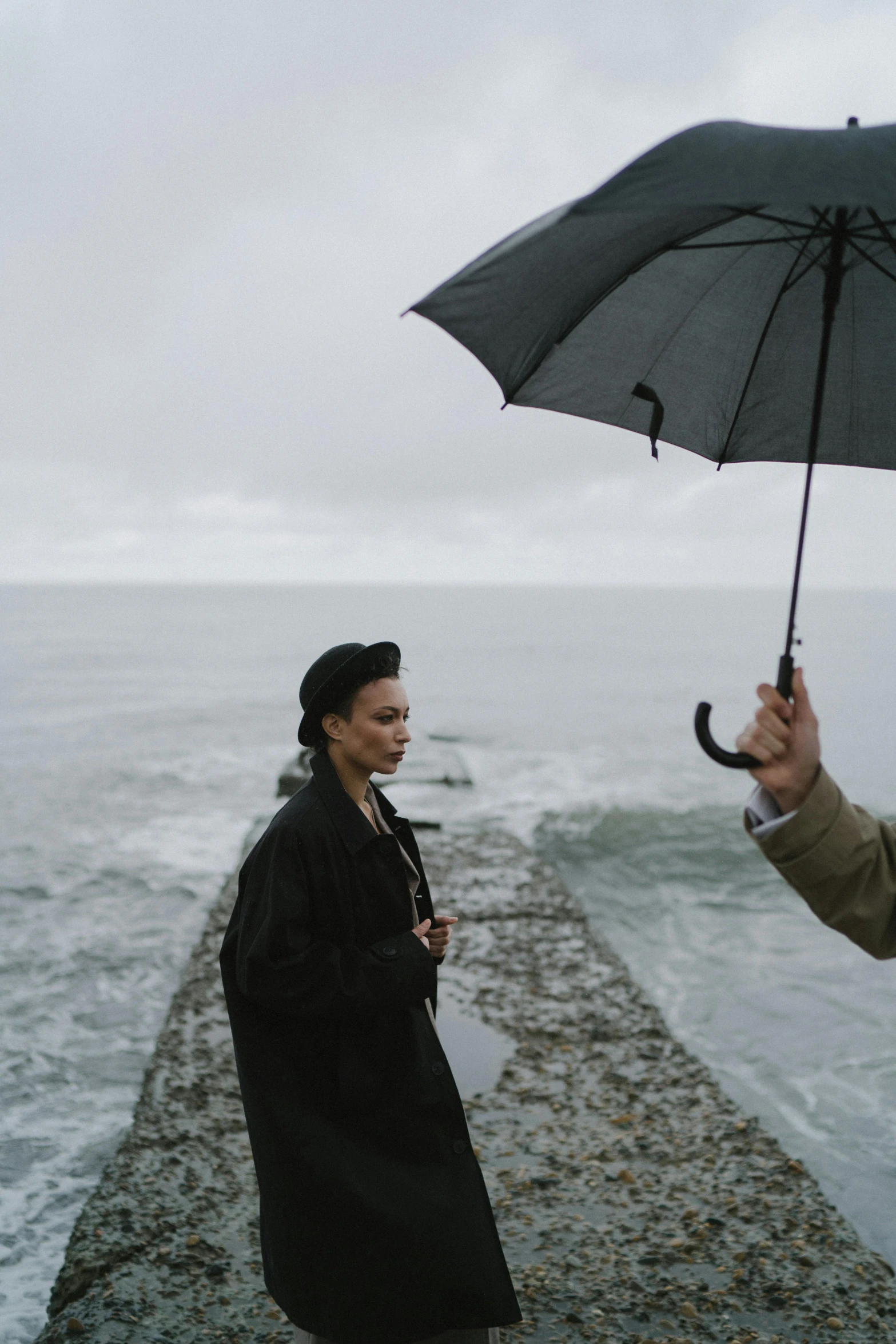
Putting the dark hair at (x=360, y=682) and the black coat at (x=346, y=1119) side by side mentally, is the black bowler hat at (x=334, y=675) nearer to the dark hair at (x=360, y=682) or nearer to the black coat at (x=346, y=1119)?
the dark hair at (x=360, y=682)

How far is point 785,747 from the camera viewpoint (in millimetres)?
1687

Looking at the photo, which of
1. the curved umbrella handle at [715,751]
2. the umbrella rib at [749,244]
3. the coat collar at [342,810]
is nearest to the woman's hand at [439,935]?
the coat collar at [342,810]

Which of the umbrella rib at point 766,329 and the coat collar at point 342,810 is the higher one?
the umbrella rib at point 766,329

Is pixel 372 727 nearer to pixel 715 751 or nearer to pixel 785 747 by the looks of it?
pixel 715 751

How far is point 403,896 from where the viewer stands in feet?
9.28

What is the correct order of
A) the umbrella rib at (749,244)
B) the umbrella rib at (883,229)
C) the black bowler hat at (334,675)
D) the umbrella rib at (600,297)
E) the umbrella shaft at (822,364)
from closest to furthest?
the umbrella shaft at (822,364)
the umbrella rib at (883,229)
the umbrella rib at (749,244)
the umbrella rib at (600,297)
the black bowler hat at (334,675)

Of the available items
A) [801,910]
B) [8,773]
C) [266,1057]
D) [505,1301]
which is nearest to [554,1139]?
[505,1301]

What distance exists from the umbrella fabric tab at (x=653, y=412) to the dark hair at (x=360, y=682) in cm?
96

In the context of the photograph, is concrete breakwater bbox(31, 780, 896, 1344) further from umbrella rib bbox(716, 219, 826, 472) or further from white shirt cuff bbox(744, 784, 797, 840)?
umbrella rib bbox(716, 219, 826, 472)

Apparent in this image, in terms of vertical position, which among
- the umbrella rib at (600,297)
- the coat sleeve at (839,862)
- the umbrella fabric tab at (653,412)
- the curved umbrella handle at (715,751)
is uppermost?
the umbrella rib at (600,297)

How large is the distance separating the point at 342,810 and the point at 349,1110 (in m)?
0.79

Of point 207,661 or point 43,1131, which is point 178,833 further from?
point 207,661

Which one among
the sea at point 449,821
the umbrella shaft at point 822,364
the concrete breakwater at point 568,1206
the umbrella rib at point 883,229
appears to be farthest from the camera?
the sea at point 449,821

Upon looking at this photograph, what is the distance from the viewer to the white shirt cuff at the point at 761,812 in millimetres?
1688
